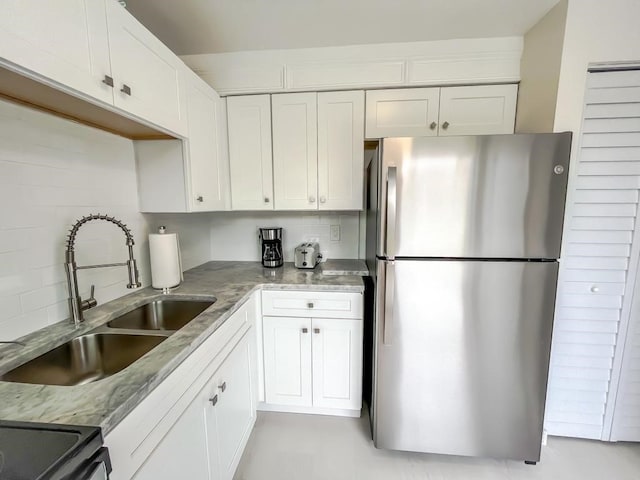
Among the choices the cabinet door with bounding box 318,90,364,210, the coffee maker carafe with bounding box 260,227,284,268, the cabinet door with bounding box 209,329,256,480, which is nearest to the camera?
the cabinet door with bounding box 209,329,256,480

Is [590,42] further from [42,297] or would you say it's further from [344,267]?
[42,297]

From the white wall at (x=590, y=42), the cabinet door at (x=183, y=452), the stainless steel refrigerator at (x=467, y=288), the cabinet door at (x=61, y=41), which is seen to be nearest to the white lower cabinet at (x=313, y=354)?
the stainless steel refrigerator at (x=467, y=288)

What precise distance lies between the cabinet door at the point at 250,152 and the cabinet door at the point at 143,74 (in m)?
0.46

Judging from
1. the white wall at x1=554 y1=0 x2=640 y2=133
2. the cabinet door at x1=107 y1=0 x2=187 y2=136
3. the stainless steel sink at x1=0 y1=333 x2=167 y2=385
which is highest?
the white wall at x1=554 y1=0 x2=640 y2=133

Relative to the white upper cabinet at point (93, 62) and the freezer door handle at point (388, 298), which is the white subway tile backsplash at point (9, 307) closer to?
the white upper cabinet at point (93, 62)

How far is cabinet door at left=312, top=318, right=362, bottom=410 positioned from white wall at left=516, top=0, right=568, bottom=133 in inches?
59.1

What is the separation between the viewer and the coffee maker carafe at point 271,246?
2.05 metres

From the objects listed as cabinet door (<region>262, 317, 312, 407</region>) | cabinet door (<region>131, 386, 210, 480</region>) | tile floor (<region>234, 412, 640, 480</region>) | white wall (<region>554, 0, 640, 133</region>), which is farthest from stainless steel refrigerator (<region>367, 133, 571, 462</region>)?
cabinet door (<region>131, 386, 210, 480</region>)

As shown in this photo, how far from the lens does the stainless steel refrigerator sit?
3.91 ft

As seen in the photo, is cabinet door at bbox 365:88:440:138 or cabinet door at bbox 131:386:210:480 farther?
cabinet door at bbox 365:88:440:138

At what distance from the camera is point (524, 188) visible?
3.89 ft

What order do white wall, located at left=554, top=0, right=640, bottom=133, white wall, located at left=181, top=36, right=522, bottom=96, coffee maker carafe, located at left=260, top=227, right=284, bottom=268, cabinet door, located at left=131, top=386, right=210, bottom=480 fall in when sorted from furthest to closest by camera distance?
1. coffee maker carafe, located at left=260, top=227, right=284, bottom=268
2. white wall, located at left=181, top=36, right=522, bottom=96
3. white wall, located at left=554, top=0, right=640, bottom=133
4. cabinet door, located at left=131, top=386, right=210, bottom=480

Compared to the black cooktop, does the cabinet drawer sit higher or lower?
lower

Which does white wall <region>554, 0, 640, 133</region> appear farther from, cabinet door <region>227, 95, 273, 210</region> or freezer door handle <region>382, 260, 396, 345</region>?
cabinet door <region>227, 95, 273, 210</region>
